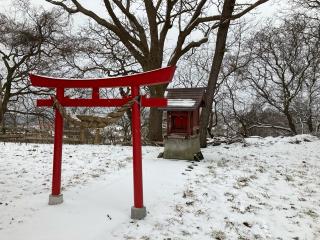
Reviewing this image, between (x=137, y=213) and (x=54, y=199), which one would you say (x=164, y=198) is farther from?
(x=54, y=199)

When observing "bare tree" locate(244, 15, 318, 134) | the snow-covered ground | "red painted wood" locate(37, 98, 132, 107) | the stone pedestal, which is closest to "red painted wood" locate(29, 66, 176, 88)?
"red painted wood" locate(37, 98, 132, 107)

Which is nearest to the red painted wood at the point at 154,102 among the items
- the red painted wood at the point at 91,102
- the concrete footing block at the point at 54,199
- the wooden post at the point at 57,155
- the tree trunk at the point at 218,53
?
the red painted wood at the point at 91,102

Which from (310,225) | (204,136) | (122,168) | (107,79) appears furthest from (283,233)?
(204,136)

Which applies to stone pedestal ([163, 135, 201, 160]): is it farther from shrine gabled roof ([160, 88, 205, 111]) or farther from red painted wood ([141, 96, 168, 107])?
red painted wood ([141, 96, 168, 107])

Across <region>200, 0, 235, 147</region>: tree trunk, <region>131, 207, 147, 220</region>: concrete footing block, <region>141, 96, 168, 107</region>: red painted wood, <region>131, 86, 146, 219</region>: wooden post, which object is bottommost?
<region>131, 207, 147, 220</region>: concrete footing block

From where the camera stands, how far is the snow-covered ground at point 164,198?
5.03m

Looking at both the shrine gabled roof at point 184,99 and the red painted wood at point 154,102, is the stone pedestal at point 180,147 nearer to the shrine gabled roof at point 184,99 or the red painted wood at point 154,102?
the shrine gabled roof at point 184,99

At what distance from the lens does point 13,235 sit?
461 cm

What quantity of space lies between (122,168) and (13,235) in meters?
4.63

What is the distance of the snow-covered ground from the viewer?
5.03 metres

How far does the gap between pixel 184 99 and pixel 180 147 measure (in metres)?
1.62

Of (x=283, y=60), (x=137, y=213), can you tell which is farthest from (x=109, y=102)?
(x=283, y=60)

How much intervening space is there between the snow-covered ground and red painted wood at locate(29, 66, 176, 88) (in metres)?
2.25

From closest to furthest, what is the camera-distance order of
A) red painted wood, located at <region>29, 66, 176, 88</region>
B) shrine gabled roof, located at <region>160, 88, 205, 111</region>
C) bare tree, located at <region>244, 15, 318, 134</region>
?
red painted wood, located at <region>29, 66, 176, 88</region>, shrine gabled roof, located at <region>160, 88, 205, 111</region>, bare tree, located at <region>244, 15, 318, 134</region>
